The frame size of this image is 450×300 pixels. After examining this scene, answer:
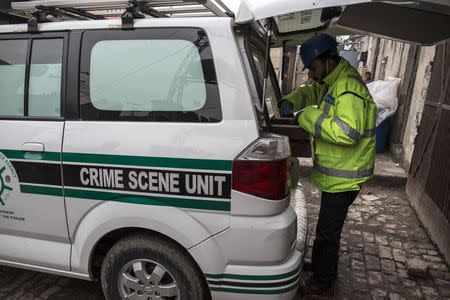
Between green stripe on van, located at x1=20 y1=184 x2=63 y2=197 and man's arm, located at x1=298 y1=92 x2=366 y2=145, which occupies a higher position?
man's arm, located at x1=298 y1=92 x2=366 y2=145

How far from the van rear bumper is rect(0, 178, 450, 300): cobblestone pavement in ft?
2.91

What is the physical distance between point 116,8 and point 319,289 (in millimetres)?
2563

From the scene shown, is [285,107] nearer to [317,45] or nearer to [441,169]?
[317,45]

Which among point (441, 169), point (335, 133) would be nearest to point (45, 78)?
point (335, 133)

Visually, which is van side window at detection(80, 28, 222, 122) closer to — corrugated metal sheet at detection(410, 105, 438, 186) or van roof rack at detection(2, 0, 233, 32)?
van roof rack at detection(2, 0, 233, 32)

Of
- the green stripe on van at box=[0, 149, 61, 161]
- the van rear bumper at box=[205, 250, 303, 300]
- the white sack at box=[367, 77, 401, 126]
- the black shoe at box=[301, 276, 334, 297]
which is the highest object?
the green stripe on van at box=[0, 149, 61, 161]

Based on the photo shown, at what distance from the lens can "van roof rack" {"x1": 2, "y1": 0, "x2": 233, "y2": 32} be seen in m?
2.14

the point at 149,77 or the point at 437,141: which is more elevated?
the point at 149,77

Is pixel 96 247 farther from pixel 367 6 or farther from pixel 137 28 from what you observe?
pixel 367 6

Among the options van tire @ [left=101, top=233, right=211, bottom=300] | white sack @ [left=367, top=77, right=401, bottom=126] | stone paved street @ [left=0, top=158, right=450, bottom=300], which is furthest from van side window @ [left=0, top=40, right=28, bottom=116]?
white sack @ [left=367, top=77, right=401, bottom=126]

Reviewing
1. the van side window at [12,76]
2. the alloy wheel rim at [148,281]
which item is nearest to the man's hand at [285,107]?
the alloy wheel rim at [148,281]

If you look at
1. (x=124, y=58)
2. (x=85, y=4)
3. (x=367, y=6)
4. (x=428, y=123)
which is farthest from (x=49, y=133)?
(x=428, y=123)

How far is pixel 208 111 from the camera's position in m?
2.01

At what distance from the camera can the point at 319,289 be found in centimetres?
286
